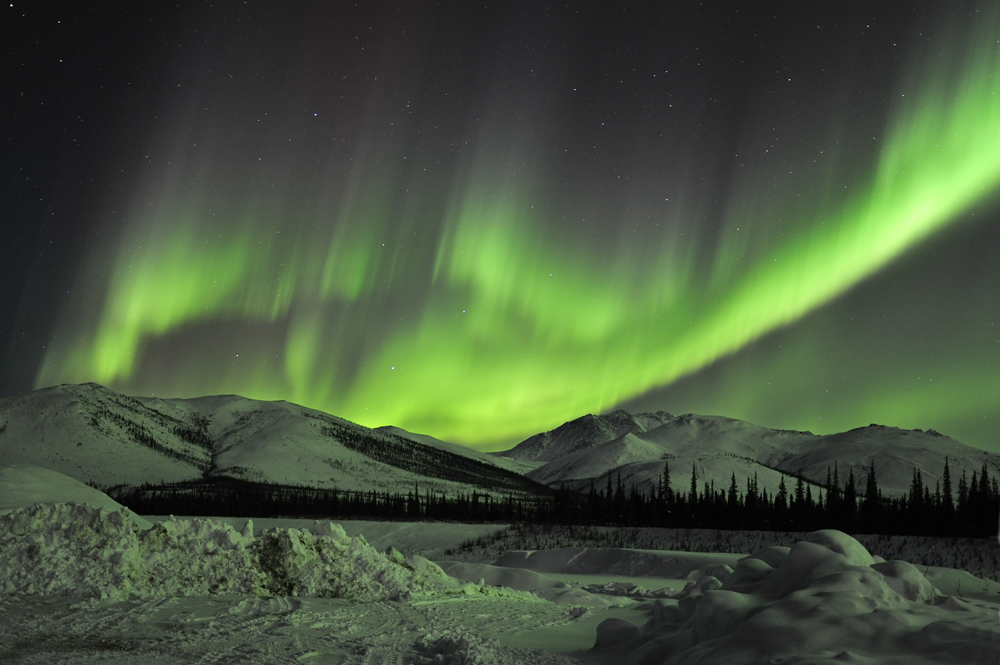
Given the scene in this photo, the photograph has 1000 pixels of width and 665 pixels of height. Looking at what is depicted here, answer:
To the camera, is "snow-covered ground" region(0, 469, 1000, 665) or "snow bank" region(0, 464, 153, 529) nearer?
"snow-covered ground" region(0, 469, 1000, 665)

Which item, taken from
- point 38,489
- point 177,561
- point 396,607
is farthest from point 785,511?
point 177,561

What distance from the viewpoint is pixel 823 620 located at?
26.9 ft

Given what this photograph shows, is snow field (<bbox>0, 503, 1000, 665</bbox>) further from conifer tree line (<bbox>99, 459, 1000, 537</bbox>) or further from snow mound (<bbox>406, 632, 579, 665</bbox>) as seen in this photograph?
conifer tree line (<bbox>99, 459, 1000, 537</bbox>)

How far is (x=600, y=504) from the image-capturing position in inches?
3839

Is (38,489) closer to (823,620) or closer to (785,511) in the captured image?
(823,620)

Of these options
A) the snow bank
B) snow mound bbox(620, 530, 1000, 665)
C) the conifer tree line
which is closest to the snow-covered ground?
snow mound bbox(620, 530, 1000, 665)

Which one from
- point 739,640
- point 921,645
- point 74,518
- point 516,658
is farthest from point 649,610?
point 74,518

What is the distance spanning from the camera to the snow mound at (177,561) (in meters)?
15.2

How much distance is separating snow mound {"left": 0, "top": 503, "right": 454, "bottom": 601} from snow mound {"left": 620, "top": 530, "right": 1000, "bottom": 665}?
780 centimetres

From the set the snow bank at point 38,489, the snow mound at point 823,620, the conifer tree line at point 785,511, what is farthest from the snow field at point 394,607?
the conifer tree line at point 785,511

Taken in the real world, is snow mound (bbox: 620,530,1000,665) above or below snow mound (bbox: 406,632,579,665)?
above

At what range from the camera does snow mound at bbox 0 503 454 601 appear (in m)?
15.2

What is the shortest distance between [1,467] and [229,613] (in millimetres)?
22419

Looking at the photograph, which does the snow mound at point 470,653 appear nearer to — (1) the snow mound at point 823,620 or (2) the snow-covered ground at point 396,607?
(2) the snow-covered ground at point 396,607
